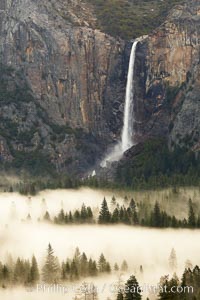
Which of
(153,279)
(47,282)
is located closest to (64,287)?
(47,282)

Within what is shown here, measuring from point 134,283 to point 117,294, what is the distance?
4738 millimetres

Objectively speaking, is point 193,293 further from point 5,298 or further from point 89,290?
point 5,298

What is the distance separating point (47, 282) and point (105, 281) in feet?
37.8

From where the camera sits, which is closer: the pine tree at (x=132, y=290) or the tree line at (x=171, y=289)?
the tree line at (x=171, y=289)

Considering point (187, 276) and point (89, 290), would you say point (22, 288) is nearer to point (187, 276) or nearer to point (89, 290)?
point (89, 290)

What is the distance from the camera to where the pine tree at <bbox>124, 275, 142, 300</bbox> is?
17612 centimetres

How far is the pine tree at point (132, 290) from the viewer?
176125mm

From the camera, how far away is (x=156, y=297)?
593 feet

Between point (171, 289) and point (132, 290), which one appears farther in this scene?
point (132, 290)

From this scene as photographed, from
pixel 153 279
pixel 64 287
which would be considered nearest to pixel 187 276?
pixel 153 279

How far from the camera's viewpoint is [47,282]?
655ft

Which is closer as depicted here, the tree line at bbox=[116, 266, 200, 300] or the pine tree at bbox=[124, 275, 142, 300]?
the tree line at bbox=[116, 266, 200, 300]

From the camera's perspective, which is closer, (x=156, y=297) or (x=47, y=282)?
(x=156, y=297)

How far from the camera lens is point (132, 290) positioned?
17750 cm
